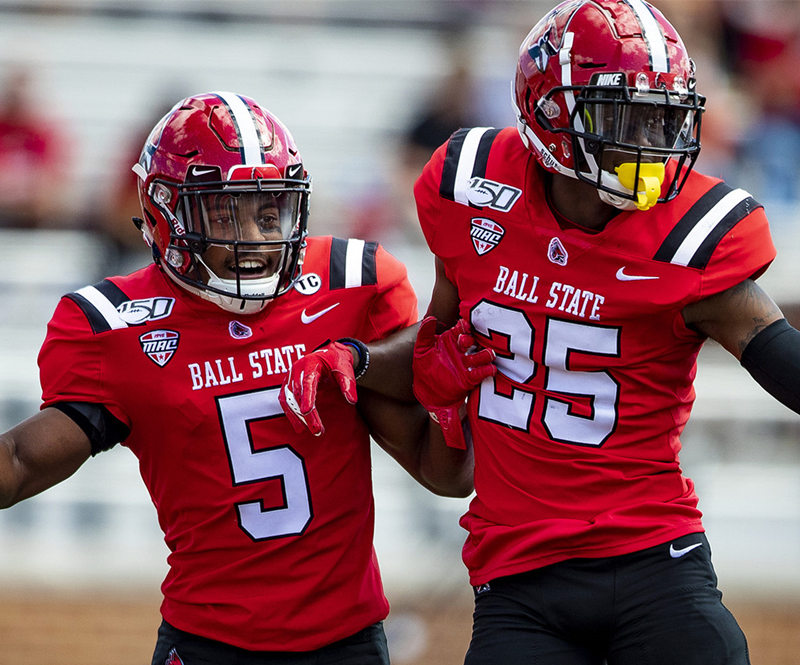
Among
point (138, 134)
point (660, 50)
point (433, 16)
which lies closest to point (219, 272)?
point (660, 50)

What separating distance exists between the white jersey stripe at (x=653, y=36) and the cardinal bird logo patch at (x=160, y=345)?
117cm

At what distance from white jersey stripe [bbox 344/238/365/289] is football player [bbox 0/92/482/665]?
0.06ft

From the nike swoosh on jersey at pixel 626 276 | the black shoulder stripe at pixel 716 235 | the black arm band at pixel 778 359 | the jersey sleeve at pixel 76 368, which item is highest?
the black shoulder stripe at pixel 716 235

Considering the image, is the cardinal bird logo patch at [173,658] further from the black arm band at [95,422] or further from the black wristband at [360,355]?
the black wristband at [360,355]

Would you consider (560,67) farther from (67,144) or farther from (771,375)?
(67,144)

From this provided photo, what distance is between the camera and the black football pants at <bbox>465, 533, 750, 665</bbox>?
2506 millimetres

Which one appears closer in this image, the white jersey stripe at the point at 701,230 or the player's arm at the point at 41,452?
the white jersey stripe at the point at 701,230

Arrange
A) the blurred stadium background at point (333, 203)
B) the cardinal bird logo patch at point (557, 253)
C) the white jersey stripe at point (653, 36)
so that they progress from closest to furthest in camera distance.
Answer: the white jersey stripe at point (653, 36) < the cardinal bird logo patch at point (557, 253) < the blurred stadium background at point (333, 203)

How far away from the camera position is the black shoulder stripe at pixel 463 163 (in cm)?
280

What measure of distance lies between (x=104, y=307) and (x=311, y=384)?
54cm

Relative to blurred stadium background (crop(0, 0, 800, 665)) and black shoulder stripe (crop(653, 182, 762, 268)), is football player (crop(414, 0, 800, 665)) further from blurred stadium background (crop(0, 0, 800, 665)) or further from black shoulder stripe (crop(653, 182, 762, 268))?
blurred stadium background (crop(0, 0, 800, 665))

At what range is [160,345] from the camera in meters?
2.80

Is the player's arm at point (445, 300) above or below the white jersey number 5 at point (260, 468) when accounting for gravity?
above

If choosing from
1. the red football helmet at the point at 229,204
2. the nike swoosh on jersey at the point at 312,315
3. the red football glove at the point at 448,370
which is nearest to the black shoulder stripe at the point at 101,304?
the red football helmet at the point at 229,204
